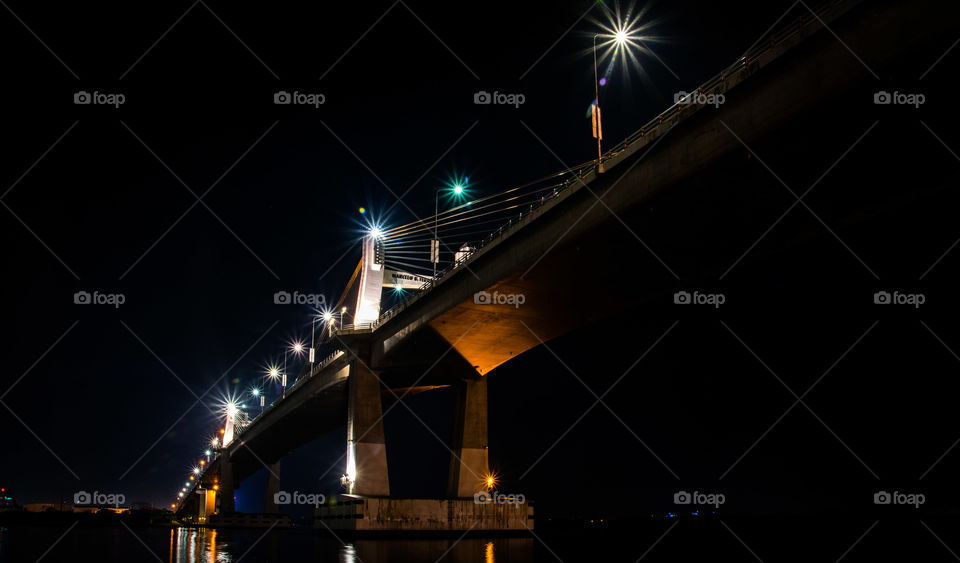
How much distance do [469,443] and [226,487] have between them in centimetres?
6373

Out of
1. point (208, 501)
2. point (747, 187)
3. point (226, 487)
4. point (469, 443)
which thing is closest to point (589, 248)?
point (747, 187)

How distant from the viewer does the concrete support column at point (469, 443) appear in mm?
45156

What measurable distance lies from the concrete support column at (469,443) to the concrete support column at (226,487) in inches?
2083

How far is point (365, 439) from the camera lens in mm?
45062

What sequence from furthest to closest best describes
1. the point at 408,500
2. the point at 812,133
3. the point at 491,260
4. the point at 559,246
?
the point at 408,500
the point at 491,260
the point at 559,246
the point at 812,133

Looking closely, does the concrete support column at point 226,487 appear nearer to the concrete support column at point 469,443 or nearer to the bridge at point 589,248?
the bridge at point 589,248

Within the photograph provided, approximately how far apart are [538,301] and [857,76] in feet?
67.7

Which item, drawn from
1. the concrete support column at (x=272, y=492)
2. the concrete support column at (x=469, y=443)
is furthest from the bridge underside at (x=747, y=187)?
the concrete support column at (x=272, y=492)

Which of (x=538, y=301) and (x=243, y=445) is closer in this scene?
(x=538, y=301)

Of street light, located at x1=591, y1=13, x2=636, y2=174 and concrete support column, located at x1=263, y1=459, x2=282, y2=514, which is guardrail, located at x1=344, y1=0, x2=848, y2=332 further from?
concrete support column, located at x1=263, y1=459, x2=282, y2=514

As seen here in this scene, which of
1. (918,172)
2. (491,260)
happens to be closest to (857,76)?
(918,172)

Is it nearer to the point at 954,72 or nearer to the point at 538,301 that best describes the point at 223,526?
the point at 538,301

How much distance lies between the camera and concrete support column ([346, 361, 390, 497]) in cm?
4378

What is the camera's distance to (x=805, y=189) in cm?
2255
